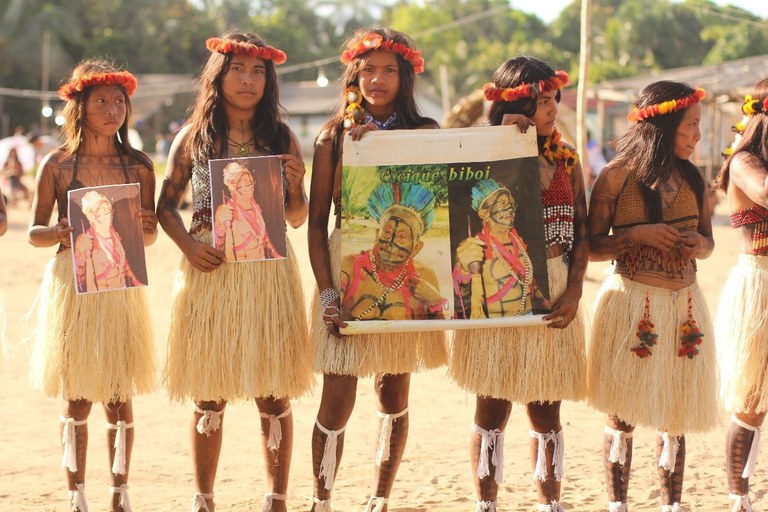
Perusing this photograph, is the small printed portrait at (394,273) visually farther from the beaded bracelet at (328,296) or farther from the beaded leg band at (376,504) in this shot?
the beaded leg band at (376,504)

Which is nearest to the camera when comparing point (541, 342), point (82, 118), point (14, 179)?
point (541, 342)

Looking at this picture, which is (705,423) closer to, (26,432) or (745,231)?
(745,231)

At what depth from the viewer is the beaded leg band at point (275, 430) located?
413 centimetres

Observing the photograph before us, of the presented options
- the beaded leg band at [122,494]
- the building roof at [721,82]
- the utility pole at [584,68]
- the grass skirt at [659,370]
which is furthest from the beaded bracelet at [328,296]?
the building roof at [721,82]

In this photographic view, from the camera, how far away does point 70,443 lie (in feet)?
13.6

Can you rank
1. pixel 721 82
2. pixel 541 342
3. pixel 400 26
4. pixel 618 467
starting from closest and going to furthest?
pixel 541 342, pixel 618 467, pixel 721 82, pixel 400 26

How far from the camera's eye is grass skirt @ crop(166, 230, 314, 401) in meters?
4.00

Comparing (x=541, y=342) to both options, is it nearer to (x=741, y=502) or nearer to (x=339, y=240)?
(x=339, y=240)

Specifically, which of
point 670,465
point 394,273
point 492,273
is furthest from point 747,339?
point 394,273

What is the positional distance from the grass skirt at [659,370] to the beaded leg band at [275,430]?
4.31 feet

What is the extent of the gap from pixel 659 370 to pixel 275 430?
5.25 ft

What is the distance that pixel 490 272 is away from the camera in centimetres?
384

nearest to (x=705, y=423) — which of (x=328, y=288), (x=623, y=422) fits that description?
(x=623, y=422)

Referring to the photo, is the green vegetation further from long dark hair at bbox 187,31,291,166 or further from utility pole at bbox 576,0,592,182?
long dark hair at bbox 187,31,291,166
